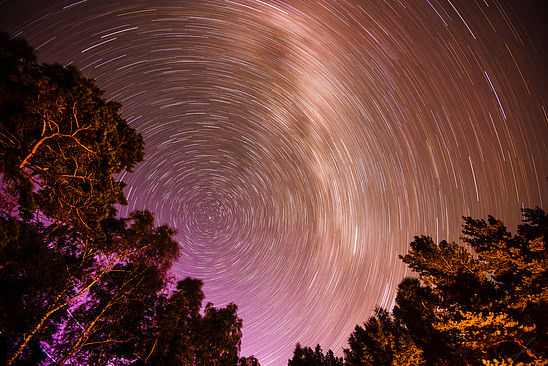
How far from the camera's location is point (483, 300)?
7.89 metres

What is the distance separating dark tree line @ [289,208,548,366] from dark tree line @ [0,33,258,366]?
32.4 ft

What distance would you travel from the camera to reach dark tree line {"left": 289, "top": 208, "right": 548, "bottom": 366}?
6.94 meters

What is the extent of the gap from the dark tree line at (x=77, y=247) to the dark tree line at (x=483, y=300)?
32.4 feet

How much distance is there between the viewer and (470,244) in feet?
30.0

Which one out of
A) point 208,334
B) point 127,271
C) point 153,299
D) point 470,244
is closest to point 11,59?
point 127,271

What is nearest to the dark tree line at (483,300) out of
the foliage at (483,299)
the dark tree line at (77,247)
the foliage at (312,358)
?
the foliage at (483,299)

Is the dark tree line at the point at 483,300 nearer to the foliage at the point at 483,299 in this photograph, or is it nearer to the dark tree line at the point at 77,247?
the foliage at the point at 483,299

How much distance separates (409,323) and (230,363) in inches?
457

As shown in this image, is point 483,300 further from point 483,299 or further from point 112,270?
point 112,270

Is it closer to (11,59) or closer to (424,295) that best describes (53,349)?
(11,59)

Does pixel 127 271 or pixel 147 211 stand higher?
pixel 147 211

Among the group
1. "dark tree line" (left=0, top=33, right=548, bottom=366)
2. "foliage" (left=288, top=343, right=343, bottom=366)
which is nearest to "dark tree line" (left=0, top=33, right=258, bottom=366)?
"dark tree line" (left=0, top=33, right=548, bottom=366)

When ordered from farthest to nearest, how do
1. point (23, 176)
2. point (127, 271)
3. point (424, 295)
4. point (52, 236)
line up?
point (424, 295) → point (127, 271) → point (52, 236) → point (23, 176)

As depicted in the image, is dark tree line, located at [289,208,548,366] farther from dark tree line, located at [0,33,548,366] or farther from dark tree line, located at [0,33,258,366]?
dark tree line, located at [0,33,258,366]
